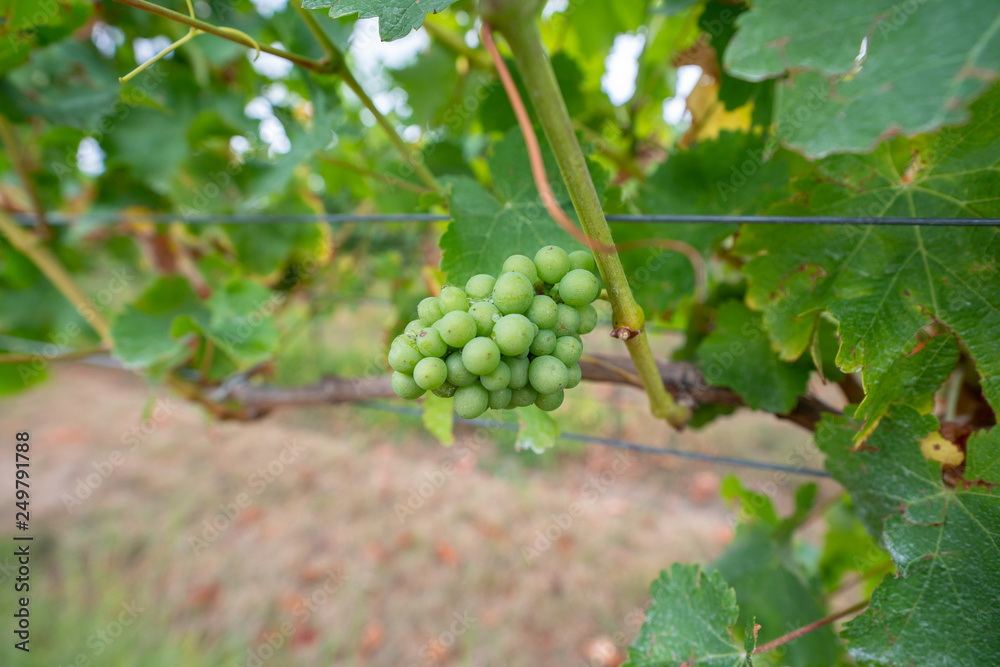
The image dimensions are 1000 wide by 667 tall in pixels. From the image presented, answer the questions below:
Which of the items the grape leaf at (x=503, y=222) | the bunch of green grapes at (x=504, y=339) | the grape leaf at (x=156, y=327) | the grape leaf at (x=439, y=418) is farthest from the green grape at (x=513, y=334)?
the grape leaf at (x=156, y=327)

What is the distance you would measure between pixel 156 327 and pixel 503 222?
938 millimetres

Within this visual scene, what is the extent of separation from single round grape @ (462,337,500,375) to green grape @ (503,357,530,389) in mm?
34

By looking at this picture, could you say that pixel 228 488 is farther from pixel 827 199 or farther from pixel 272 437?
pixel 827 199

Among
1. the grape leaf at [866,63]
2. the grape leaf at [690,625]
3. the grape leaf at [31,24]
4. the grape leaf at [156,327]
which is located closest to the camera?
the grape leaf at [866,63]

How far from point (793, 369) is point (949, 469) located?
0.64ft

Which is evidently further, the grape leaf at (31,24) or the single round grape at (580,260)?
the grape leaf at (31,24)

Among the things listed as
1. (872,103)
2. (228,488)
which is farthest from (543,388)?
(228,488)

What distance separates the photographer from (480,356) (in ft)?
1.34

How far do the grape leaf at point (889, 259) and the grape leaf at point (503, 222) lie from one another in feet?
0.83

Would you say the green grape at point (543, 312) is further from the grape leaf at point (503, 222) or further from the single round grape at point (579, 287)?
the grape leaf at point (503, 222)

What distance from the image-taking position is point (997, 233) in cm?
54

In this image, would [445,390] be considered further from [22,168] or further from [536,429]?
[22,168]

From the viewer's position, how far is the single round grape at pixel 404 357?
432 mm

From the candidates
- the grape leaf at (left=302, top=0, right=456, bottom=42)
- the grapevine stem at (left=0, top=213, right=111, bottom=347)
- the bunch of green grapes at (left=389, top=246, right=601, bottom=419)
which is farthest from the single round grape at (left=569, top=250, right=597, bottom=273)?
the grapevine stem at (left=0, top=213, right=111, bottom=347)
